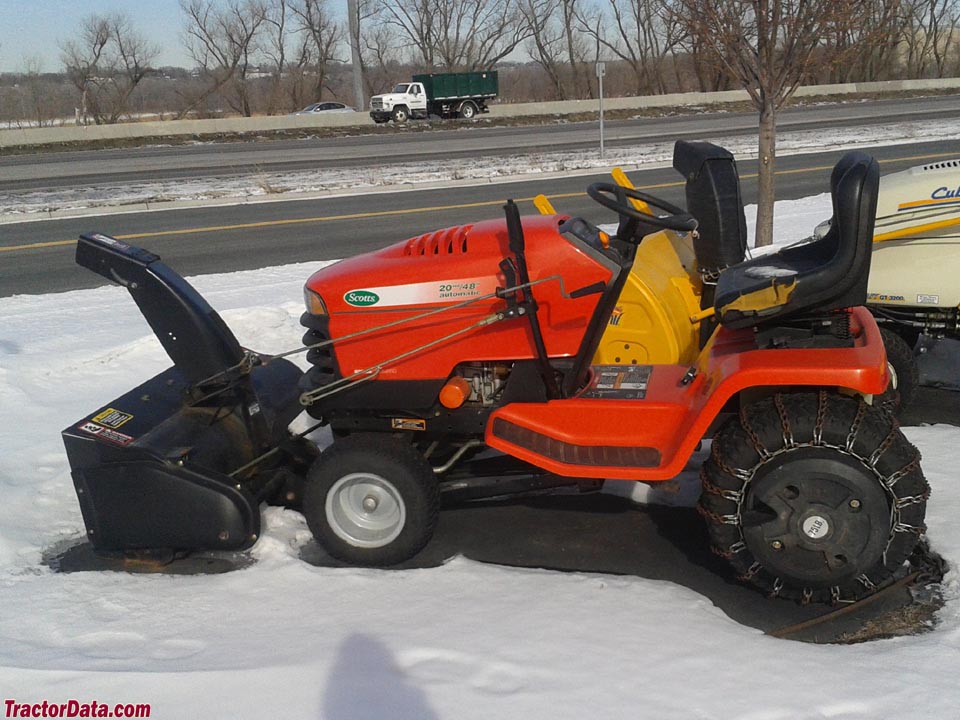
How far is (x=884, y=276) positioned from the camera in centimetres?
473

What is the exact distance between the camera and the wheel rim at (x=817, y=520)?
3.04 metres

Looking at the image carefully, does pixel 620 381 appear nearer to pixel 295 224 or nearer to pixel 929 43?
pixel 295 224

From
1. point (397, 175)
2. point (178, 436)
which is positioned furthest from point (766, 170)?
point (397, 175)

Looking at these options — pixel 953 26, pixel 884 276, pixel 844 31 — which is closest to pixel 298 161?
pixel 844 31

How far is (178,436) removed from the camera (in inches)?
148

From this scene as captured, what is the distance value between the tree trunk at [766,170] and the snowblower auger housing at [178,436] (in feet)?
18.6

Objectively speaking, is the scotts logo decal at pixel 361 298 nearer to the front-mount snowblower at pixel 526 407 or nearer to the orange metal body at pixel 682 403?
the front-mount snowblower at pixel 526 407

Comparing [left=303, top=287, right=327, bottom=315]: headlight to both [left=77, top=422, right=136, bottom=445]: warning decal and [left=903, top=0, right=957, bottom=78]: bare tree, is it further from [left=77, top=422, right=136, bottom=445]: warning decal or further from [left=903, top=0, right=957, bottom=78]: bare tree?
[left=903, top=0, right=957, bottom=78]: bare tree

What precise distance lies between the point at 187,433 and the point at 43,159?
2508 cm

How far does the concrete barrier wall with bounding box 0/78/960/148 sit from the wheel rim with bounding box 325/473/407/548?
98.1ft

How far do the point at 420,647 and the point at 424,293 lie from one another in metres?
1.38

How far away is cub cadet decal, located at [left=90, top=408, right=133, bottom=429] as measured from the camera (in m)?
3.72

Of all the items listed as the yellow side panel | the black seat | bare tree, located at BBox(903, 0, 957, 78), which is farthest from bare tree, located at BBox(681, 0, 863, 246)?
bare tree, located at BBox(903, 0, 957, 78)

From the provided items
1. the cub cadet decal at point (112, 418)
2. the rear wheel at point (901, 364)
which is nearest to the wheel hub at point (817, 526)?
the rear wheel at point (901, 364)
